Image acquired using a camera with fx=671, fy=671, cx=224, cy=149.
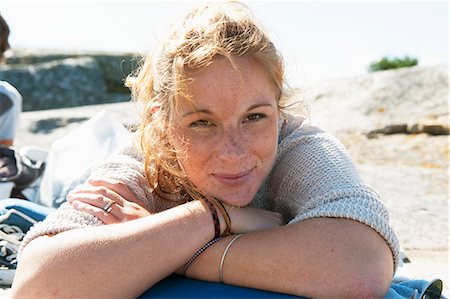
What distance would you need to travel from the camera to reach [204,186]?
1.92 m

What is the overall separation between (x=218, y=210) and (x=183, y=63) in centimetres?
42

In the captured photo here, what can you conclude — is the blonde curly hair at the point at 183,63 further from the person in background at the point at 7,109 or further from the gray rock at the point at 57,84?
the gray rock at the point at 57,84

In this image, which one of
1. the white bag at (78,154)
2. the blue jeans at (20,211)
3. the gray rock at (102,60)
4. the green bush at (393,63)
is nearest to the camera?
the blue jeans at (20,211)

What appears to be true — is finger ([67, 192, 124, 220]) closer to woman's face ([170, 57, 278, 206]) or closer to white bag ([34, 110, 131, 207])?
woman's face ([170, 57, 278, 206])

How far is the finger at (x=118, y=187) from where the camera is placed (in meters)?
2.02

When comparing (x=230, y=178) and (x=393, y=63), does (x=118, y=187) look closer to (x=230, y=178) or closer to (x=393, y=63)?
(x=230, y=178)

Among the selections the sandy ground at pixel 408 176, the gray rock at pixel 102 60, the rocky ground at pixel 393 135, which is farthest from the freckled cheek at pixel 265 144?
the gray rock at pixel 102 60

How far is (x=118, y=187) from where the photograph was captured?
203 centimetres

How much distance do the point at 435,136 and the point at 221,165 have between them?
4.01m

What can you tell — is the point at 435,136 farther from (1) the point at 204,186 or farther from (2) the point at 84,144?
(1) the point at 204,186

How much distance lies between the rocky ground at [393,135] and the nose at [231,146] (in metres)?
2.06

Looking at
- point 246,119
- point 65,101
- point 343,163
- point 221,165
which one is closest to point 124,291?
point 221,165

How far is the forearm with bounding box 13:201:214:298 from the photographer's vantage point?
1.71 meters

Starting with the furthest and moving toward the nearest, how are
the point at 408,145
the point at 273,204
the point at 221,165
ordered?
1. the point at 408,145
2. the point at 273,204
3. the point at 221,165
